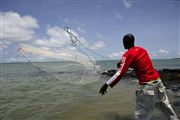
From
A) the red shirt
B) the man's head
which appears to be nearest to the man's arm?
the red shirt

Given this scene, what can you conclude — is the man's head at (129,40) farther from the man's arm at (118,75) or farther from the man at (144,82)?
the man's arm at (118,75)

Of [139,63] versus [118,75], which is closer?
[118,75]

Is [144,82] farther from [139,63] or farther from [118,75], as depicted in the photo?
[118,75]

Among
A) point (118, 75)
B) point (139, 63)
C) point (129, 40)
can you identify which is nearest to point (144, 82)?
point (139, 63)

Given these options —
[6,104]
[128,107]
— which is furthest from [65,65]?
[6,104]

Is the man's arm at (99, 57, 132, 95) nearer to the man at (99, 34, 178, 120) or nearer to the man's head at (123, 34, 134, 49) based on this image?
the man at (99, 34, 178, 120)

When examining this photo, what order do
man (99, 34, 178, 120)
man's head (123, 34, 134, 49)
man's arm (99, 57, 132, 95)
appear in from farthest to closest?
man's head (123, 34, 134, 49) < man (99, 34, 178, 120) < man's arm (99, 57, 132, 95)

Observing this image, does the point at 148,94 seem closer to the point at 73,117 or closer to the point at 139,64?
the point at 139,64

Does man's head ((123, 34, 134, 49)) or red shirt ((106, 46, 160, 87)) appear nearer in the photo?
red shirt ((106, 46, 160, 87))

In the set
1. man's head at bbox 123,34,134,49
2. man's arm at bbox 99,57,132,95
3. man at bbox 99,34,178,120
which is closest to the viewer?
man's arm at bbox 99,57,132,95

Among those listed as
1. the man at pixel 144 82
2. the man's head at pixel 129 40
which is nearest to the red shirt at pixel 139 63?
the man at pixel 144 82

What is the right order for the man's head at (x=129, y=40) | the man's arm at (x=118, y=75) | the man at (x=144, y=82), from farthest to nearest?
1. the man's head at (x=129, y=40)
2. the man at (x=144, y=82)
3. the man's arm at (x=118, y=75)

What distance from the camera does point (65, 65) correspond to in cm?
864

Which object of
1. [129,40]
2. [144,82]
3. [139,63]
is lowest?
[144,82]
